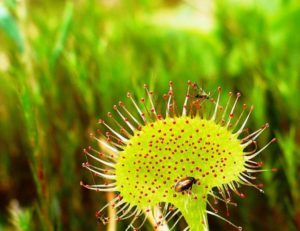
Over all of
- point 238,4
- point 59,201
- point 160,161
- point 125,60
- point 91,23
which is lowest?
point 160,161

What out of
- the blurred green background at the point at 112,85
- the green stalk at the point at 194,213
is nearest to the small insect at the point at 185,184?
the green stalk at the point at 194,213

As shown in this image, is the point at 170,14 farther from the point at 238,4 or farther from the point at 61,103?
the point at 61,103

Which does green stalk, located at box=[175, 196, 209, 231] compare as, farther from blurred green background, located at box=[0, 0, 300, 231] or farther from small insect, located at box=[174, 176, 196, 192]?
blurred green background, located at box=[0, 0, 300, 231]

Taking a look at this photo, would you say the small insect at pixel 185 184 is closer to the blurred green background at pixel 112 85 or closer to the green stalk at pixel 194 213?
the green stalk at pixel 194 213

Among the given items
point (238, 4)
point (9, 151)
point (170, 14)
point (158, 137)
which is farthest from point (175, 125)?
point (170, 14)

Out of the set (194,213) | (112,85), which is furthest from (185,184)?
(112,85)

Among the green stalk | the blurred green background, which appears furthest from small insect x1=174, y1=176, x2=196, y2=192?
the blurred green background

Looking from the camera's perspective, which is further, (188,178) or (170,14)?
(170,14)
